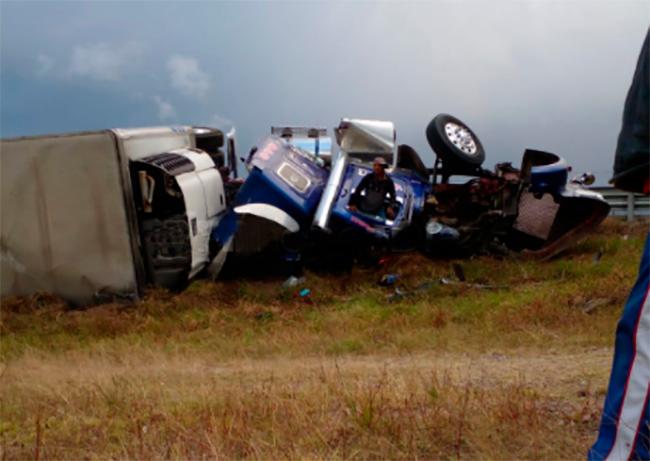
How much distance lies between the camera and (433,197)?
40.8 ft

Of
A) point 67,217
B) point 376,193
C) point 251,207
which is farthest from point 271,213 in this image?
point 67,217

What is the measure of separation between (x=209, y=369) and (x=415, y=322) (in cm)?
252

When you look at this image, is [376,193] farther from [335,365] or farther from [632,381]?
[632,381]

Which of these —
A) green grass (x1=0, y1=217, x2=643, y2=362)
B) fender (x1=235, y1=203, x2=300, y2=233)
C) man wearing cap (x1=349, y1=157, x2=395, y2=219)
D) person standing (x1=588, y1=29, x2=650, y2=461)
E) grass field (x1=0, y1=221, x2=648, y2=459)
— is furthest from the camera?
man wearing cap (x1=349, y1=157, x2=395, y2=219)

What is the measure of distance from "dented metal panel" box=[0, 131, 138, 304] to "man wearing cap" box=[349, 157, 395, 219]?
3190 millimetres

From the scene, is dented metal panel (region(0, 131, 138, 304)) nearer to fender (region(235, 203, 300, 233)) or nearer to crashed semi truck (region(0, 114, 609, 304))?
crashed semi truck (region(0, 114, 609, 304))

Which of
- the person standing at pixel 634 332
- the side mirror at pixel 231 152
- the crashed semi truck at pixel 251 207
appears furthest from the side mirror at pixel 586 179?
the person standing at pixel 634 332

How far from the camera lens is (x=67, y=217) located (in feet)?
35.6

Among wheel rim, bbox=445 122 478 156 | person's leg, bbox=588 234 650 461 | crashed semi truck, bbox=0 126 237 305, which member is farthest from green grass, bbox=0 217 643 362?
person's leg, bbox=588 234 650 461

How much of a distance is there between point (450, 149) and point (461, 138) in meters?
0.38

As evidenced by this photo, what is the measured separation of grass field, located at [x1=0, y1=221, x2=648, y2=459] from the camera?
4.02m

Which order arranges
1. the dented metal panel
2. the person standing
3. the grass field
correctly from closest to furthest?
1. the person standing
2. the grass field
3. the dented metal panel

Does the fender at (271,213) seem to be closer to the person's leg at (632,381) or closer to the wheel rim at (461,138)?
the wheel rim at (461,138)

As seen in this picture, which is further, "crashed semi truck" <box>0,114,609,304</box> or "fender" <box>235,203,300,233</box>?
"fender" <box>235,203,300,233</box>
